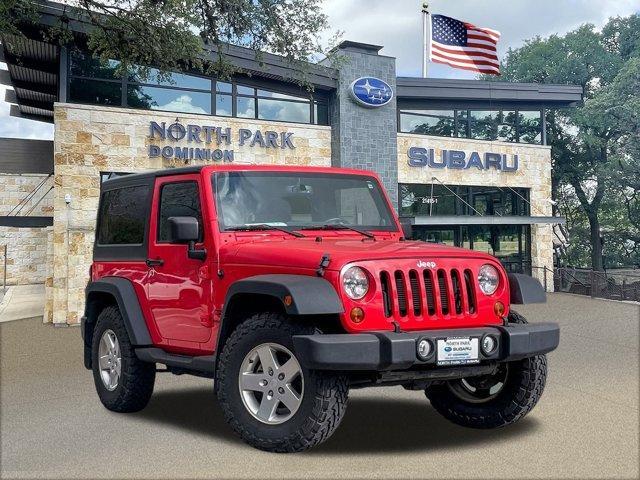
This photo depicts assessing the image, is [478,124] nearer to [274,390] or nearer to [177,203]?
[177,203]

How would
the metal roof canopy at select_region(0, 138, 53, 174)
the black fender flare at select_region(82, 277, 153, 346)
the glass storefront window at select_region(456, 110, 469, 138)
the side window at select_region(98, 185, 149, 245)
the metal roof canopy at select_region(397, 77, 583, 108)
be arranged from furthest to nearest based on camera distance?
1. the glass storefront window at select_region(456, 110, 469, 138)
2. the metal roof canopy at select_region(397, 77, 583, 108)
3. the metal roof canopy at select_region(0, 138, 53, 174)
4. the side window at select_region(98, 185, 149, 245)
5. the black fender flare at select_region(82, 277, 153, 346)

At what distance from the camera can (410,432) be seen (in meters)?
5.56

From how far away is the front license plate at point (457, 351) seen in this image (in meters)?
4.72

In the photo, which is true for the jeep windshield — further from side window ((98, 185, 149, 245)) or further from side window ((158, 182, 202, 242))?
side window ((98, 185, 149, 245))

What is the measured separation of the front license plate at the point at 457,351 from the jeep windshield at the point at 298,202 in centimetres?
165

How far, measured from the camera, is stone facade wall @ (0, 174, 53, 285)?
2509cm

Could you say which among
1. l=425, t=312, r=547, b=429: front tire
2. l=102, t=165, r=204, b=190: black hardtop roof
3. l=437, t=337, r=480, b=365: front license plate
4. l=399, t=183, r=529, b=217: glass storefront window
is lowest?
l=425, t=312, r=547, b=429: front tire

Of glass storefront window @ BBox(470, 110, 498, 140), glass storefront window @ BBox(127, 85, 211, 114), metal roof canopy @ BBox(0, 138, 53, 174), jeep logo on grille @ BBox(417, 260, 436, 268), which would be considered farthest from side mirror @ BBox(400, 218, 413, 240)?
metal roof canopy @ BBox(0, 138, 53, 174)

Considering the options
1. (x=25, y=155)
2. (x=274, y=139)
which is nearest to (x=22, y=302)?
(x=25, y=155)

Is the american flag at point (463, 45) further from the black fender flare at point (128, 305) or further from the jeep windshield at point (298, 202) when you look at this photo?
the black fender flare at point (128, 305)

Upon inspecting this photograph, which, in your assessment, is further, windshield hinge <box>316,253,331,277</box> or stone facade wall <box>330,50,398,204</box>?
stone facade wall <box>330,50,398,204</box>

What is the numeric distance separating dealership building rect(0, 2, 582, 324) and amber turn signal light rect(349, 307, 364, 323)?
10.8 meters

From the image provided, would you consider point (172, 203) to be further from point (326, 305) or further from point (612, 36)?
point (612, 36)

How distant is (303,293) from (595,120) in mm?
30958
